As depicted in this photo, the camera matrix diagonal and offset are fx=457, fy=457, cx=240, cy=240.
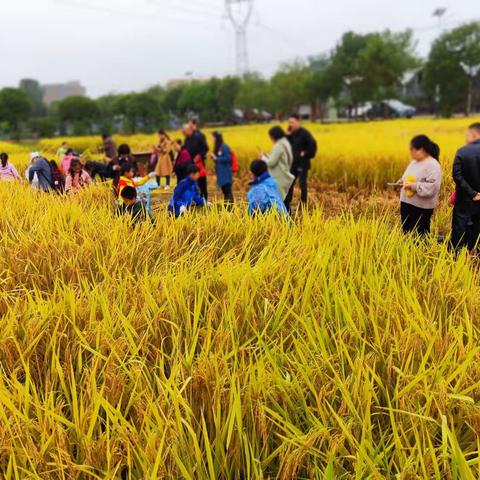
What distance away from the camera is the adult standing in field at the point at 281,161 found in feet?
20.7

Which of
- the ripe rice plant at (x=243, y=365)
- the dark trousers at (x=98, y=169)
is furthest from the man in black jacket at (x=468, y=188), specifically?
the dark trousers at (x=98, y=169)

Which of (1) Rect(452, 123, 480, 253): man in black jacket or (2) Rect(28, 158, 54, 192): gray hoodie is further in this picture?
(2) Rect(28, 158, 54, 192): gray hoodie

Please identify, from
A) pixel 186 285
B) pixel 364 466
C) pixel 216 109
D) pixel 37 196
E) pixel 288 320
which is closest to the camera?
pixel 364 466

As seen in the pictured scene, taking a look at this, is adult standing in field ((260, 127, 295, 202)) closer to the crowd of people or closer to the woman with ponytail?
the crowd of people

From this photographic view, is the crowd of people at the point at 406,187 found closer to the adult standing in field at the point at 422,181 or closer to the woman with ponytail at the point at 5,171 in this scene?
the adult standing in field at the point at 422,181

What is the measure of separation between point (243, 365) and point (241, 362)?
0.02 metres

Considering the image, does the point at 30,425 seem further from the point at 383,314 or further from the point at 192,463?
the point at 383,314

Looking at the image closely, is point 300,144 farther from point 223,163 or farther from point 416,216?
point 416,216

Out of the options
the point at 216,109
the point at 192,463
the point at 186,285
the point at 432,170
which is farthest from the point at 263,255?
the point at 216,109

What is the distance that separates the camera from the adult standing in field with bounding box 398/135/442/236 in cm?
444

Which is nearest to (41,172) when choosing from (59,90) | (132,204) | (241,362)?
(132,204)

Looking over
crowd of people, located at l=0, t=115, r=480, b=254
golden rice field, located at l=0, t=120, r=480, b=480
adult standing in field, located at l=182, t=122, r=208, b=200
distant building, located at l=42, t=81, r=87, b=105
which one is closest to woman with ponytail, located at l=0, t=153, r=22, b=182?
crowd of people, located at l=0, t=115, r=480, b=254

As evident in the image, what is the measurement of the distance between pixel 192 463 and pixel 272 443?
0.33m

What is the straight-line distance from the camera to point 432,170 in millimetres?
4430
